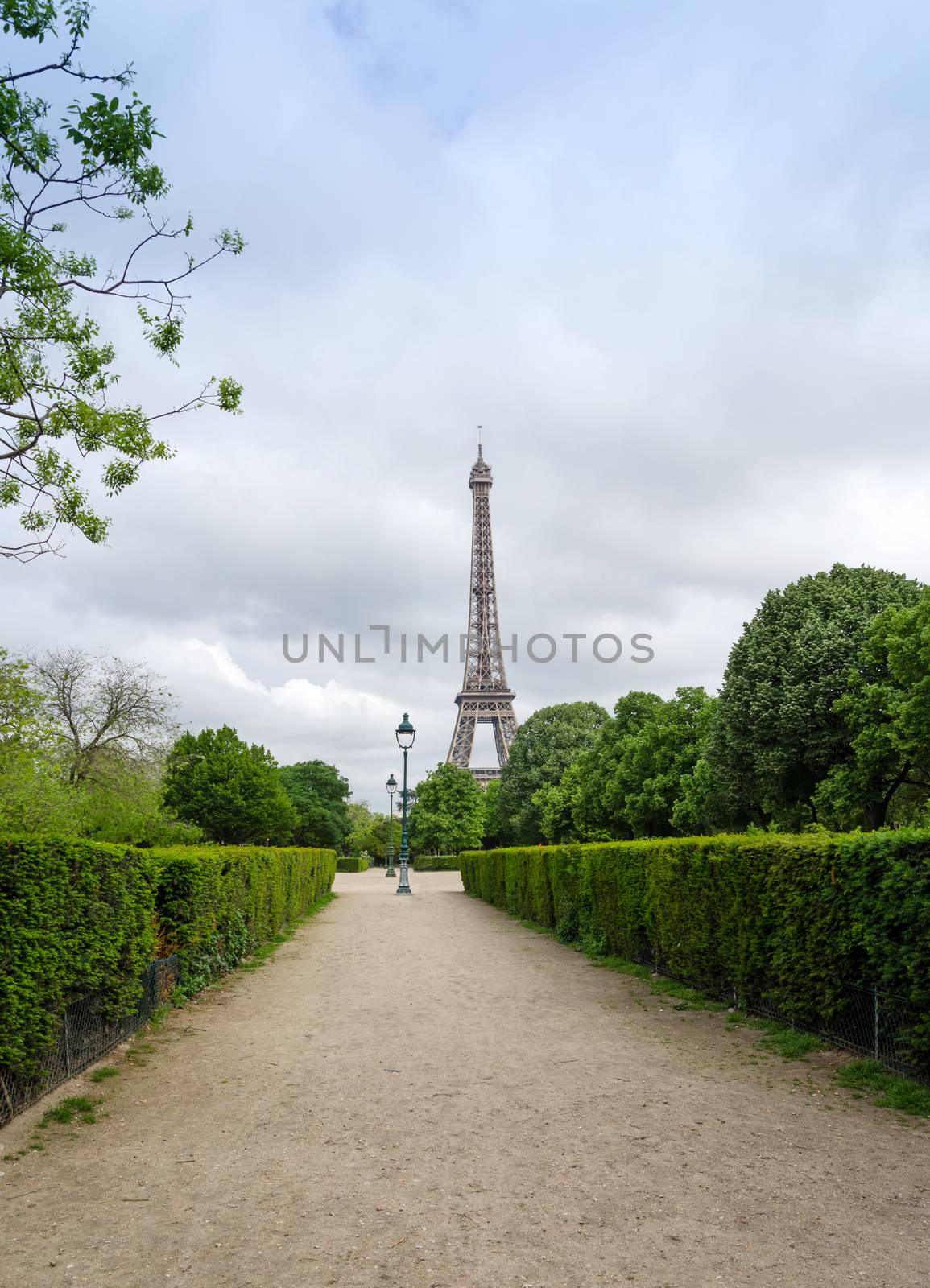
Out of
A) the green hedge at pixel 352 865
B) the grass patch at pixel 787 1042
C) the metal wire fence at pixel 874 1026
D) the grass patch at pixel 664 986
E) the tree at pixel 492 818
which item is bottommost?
the green hedge at pixel 352 865

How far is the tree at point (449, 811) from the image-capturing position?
71.9 metres

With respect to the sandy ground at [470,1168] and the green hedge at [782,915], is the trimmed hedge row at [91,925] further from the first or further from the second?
the green hedge at [782,915]

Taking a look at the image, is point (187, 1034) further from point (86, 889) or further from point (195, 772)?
point (195, 772)

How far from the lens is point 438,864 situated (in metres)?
71.5

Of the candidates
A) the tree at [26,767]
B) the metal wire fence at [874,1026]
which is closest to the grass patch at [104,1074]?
the metal wire fence at [874,1026]

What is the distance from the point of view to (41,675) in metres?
34.5

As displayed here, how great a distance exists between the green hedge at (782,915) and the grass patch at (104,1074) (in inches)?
241

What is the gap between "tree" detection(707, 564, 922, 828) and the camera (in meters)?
26.4

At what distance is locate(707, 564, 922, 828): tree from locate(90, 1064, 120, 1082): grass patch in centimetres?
2241

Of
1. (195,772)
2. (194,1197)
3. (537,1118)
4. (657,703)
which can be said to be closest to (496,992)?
(537,1118)

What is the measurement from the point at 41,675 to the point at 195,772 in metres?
17.7

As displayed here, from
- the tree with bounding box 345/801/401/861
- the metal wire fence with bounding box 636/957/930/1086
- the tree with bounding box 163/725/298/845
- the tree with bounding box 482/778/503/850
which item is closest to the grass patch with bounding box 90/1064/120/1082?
the metal wire fence with bounding box 636/957/930/1086

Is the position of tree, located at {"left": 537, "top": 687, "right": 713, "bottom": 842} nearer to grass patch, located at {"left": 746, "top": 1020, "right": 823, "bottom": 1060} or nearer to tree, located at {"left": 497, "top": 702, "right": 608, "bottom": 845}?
tree, located at {"left": 497, "top": 702, "right": 608, "bottom": 845}

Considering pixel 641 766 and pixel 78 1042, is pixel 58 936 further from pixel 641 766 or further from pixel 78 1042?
pixel 641 766
